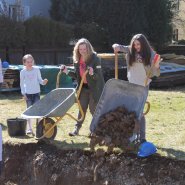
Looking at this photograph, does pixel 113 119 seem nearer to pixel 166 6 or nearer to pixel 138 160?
pixel 138 160

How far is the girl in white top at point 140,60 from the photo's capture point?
7270 millimetres

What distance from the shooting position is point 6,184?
771 centimetres

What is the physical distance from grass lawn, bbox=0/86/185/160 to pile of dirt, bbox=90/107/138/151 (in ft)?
1.81

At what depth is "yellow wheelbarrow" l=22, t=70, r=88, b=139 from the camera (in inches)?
303

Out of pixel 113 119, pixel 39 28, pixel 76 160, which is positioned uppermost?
pixel 39 28

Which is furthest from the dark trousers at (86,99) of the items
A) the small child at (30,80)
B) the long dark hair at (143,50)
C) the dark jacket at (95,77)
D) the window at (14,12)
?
the window at (14,12)

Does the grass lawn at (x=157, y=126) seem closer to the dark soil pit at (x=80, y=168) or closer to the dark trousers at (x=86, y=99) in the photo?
the dark soil pit at (x=80, y=168)

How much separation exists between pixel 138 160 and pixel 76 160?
1.03 metres

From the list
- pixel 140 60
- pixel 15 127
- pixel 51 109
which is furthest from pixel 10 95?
pixel 140 60

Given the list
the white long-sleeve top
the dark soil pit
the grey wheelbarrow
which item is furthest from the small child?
the grey wheelbarrow

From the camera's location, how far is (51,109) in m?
8.09

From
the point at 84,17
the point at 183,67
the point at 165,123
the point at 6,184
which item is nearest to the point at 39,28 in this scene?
the point at 84,17

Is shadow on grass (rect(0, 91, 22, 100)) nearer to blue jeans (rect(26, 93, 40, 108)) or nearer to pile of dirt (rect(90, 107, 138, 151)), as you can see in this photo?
blue jeans (rect(26, 93, 40, 108))

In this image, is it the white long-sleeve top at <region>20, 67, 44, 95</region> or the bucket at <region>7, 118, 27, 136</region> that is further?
the white long-sleeve top at <region>20, 67, 44, 95</region>
